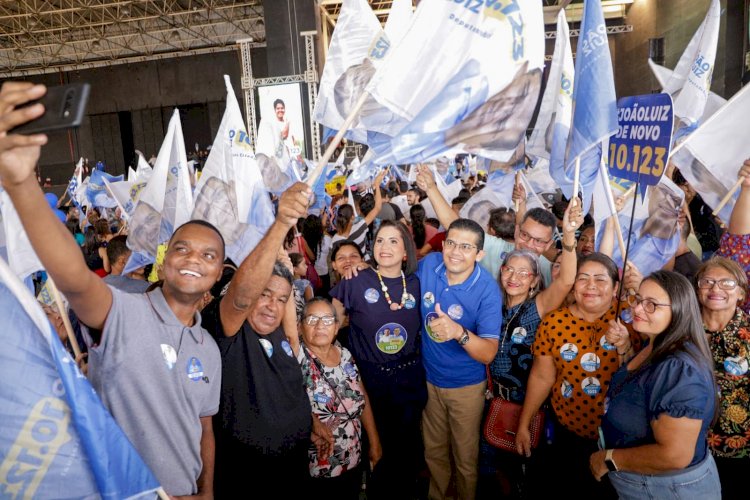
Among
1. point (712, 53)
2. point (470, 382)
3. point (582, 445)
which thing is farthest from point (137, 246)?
point (712, 53)

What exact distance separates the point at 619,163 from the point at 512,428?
4.74 feet

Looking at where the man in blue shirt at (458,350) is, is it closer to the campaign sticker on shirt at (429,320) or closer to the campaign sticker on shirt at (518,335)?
the campaign sticker on shirt at (429,320)

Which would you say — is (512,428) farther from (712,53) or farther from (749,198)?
(712,53)

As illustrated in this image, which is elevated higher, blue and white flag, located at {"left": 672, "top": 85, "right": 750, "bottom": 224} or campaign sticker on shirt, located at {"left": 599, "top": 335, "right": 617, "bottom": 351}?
blue and white flag, located at {"left": 672, "top": 85, "right": 750, "bottom": 224}

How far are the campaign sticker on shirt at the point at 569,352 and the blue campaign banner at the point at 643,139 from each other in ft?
2.70

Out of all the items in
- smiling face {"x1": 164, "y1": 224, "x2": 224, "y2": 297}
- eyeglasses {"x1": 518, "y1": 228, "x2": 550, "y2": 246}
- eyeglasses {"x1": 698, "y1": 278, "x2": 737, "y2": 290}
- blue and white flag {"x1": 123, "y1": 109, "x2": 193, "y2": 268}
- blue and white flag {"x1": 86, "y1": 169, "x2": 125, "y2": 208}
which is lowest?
eyeglasses {"x1": 698, "y1": 278, "x2": 737, "y2": 290}

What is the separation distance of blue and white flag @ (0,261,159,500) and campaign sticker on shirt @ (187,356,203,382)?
34 cm

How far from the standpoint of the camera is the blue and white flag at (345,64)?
3.70 metres

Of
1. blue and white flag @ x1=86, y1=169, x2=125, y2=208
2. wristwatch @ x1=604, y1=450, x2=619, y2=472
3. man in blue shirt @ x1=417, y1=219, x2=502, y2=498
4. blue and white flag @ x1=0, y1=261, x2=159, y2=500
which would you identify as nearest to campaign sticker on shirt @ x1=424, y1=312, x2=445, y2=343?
man in blue shirt @ x1=417, y1=219, x2=502, y2=498

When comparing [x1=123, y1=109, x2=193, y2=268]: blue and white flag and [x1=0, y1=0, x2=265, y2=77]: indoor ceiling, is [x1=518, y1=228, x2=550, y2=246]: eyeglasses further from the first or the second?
[x1=0, y1=0, x2=265, y2=77]: indoor ceiling

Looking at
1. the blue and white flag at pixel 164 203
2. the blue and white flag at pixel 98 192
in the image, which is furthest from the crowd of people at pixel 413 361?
the blue and white flag at pixel 98 192

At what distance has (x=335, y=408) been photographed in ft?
7.68

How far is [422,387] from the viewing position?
270 cm

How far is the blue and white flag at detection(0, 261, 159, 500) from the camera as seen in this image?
1.15 metres
